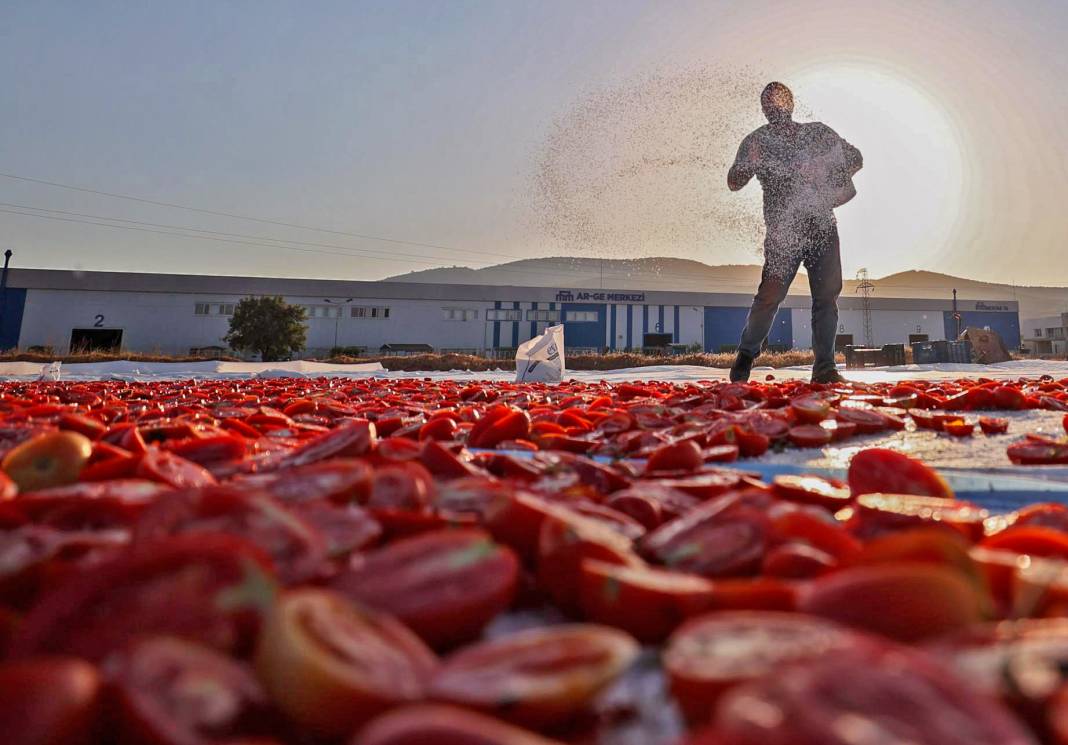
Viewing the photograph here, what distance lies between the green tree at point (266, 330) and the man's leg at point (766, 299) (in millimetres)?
23772

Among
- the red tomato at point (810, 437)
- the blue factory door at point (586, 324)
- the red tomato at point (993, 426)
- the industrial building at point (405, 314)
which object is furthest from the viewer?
the blue factory door at point (586, 324)

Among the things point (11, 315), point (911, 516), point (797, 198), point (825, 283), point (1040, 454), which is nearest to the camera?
point (911, 516)

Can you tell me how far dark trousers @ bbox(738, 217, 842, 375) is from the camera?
187 inches

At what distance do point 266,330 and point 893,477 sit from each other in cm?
2692

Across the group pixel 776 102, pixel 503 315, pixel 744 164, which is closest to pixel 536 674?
pixel 744 164

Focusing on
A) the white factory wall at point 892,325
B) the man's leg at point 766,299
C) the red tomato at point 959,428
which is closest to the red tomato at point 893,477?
the red tomato at point 959,428

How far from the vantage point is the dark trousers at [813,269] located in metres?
4.74

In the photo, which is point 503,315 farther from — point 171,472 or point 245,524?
point 245,524

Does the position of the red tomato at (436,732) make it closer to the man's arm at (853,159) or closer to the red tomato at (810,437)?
the red tomato at (810,437)

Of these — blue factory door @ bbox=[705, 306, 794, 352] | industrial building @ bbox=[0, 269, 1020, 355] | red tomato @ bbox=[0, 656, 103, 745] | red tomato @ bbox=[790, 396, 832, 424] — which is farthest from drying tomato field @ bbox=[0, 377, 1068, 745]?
blue factory door @ bbox=[705, 306, 794, 352]

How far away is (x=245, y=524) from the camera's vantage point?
2.29ft

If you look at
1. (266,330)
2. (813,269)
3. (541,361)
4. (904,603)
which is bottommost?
(904,603)

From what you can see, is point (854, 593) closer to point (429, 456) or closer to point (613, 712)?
point (613, 712)

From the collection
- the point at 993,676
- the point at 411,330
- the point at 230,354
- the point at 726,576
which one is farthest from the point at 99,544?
the point at 411,330
